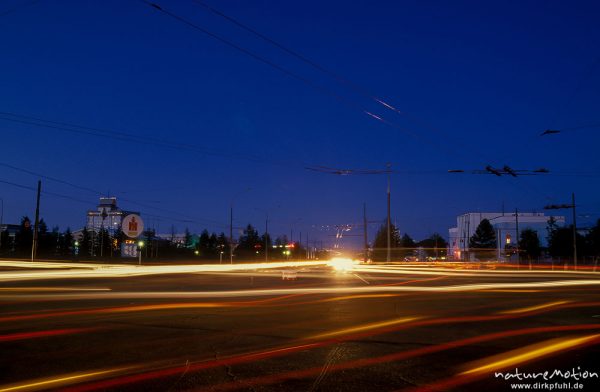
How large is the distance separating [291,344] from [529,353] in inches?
152

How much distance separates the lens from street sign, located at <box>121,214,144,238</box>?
1259 inches

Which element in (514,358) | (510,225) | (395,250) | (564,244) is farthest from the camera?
(510,225)

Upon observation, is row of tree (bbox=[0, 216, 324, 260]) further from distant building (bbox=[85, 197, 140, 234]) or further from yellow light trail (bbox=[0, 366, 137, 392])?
yellow light trail (bbox=[0, 366, 137, 392])

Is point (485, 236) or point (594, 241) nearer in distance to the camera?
point (594, 241)

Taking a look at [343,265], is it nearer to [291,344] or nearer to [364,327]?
[364,327]

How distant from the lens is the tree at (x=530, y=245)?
3475 inches

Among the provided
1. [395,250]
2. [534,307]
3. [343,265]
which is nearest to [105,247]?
[395,250]

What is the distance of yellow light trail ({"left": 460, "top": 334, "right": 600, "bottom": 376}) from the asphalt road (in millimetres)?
17

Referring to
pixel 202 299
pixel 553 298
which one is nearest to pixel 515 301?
pixel 553 298

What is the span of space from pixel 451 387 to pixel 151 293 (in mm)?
14390

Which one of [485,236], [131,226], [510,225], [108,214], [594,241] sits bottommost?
[131,226]

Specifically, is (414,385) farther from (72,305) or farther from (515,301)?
(515,301)

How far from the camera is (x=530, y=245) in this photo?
298ft

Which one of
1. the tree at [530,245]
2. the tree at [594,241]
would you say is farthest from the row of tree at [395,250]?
the tree at [594,241]
